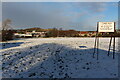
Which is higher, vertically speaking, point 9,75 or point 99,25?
point 99,25

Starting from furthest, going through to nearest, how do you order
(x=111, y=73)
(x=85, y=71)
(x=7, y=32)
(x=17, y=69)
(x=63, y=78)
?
(x=7, y=32)
(x=17, y=69)
(x=85, y=71)
(x=111, y=73)
(x=63, y=78)

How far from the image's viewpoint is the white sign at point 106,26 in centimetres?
925

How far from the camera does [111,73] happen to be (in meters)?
6.04

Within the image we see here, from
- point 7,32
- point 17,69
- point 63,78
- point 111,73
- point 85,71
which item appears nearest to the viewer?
point 63,78

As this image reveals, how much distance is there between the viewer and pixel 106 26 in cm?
934

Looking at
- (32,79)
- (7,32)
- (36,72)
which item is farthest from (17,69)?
(7,32)

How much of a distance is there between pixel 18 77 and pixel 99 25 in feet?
21.6

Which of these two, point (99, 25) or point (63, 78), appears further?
point (99, 25)

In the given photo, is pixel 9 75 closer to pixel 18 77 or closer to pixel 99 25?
pixel 18 77

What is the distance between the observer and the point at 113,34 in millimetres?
9953

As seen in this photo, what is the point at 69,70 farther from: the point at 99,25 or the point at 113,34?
the point at 113,34

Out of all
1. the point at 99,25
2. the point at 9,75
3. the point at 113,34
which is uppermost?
the point at 99,25

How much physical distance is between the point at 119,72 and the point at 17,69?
17.5ft

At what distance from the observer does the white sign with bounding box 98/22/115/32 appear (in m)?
9.25
